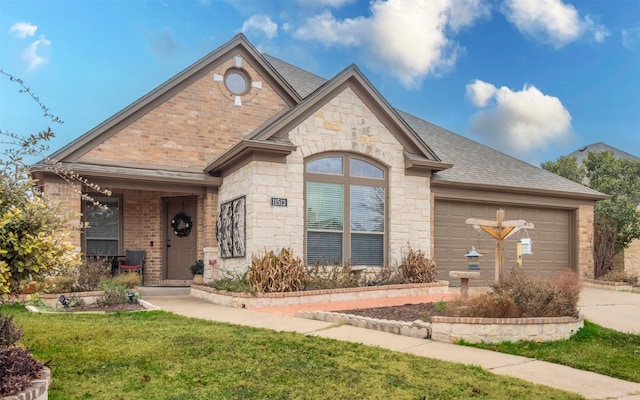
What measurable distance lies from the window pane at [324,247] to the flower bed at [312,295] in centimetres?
124

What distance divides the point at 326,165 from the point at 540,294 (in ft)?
21.9

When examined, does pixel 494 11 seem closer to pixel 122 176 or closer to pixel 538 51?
pixel 538 51

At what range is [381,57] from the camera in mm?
17828

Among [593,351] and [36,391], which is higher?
[36,391]

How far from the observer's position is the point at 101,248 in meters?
16.2

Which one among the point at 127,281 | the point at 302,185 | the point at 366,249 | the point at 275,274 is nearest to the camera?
the point at 275,274

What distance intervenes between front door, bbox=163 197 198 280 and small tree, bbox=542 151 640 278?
518 inches

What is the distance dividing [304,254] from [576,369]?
746cm

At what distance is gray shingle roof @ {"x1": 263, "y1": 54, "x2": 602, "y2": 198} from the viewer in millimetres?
17234

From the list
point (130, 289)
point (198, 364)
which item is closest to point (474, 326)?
point (198, 364)

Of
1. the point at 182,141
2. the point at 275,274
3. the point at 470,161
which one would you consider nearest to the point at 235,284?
the point at 275,274

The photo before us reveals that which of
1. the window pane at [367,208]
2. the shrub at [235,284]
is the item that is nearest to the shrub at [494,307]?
the shrub at [235,284]

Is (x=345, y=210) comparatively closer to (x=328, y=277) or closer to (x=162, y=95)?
(x=328, y=277)

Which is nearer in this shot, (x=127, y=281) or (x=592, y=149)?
(x=127, y=281)
